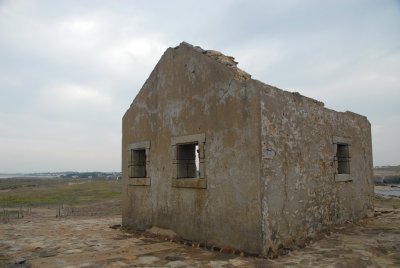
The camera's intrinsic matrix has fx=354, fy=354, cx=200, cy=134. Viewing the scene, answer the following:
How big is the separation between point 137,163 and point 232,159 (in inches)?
145

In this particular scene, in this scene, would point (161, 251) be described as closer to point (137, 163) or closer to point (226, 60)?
point (137, 163)

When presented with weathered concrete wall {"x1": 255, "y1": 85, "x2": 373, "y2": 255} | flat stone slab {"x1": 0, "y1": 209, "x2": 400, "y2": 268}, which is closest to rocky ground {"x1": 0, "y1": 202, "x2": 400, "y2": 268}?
flat stone slab {"x1": 0, "y1": 209, "x2": 400, "y2": 268}

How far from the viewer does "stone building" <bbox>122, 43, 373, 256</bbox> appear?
19.7 ft

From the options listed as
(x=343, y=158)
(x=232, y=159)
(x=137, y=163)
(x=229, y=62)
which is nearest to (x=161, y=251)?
(x=232, y=159)

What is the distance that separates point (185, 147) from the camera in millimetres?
7781

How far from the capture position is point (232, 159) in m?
6.32

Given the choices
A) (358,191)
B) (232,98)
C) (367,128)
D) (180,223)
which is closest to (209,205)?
(180,223)

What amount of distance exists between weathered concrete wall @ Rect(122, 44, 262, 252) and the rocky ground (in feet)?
1.47

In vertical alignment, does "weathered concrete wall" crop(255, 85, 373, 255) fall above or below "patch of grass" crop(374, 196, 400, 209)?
above

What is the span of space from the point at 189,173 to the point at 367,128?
5.55 meters

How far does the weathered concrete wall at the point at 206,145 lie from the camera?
238 inches

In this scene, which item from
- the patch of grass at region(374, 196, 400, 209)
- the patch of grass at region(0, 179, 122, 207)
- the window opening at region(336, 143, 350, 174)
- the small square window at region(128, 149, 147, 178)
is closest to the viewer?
the window opening at region(336, 143, 350, 174)

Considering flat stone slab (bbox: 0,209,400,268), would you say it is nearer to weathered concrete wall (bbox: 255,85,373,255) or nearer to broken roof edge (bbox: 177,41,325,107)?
weathered concrete wall (bbox: 255,85,373,255)

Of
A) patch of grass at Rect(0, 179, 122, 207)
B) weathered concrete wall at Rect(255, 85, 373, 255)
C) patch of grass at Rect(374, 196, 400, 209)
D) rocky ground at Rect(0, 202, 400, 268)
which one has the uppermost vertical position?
weathered concrete wall at Rect(255, 85, 373, 255)
